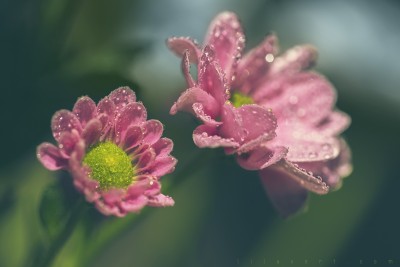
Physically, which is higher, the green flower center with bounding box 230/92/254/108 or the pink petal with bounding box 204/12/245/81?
the pink petal with bounding box 204/12/245/81

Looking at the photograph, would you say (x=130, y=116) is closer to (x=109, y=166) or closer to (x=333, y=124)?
(x=109, y=166)

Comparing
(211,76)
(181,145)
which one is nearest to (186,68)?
(211,76)

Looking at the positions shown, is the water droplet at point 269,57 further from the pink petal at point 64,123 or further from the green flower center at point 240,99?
the pink petal at point 64,123

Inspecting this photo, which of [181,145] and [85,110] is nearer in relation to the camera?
[85,110]

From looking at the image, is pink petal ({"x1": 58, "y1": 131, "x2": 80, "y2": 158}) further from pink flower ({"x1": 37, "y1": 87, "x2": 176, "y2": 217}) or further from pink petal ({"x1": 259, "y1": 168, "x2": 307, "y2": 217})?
pink petal ({"x1": 259, "y1": 168, "x2": 307, "y2": 217})

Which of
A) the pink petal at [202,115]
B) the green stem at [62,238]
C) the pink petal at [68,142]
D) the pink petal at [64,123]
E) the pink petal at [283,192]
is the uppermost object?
the pink petal at [64,123]

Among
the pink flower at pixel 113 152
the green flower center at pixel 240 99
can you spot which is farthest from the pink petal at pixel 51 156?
the green flower center at pixel 240 99

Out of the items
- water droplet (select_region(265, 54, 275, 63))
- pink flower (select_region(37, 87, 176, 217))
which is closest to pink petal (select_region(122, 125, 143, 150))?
pink flower (select_region(37, 87, 176, 217))
